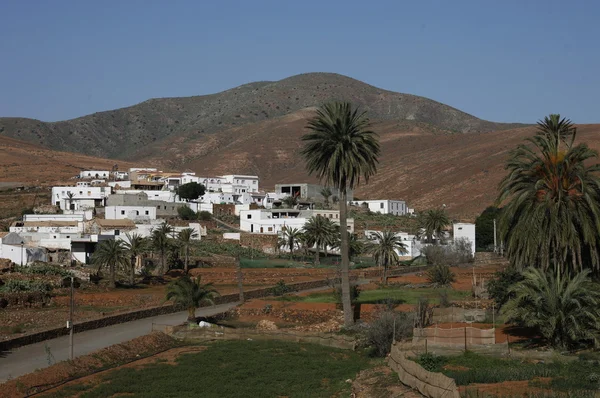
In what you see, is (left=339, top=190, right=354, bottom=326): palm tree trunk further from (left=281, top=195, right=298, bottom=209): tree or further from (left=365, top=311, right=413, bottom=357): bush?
(left=281, top=195, right=298, bottom=209): tree

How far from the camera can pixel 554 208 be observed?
3183 centimetres

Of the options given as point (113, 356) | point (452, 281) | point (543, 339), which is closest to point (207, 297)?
point (113, 356)

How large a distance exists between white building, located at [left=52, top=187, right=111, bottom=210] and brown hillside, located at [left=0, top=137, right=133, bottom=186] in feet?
87.3

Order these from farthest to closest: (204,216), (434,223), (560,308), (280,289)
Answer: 1. (204,216)
2. (434,223)
3. (280,289)
4. (560,308)

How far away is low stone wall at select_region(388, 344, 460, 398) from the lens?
18.7 m

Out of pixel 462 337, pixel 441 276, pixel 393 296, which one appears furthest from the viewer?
pixel 441 276

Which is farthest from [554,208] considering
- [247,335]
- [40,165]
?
[40,165]

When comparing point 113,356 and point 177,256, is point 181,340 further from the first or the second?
point 177,256

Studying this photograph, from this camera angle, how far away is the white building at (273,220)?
8969 centimetres

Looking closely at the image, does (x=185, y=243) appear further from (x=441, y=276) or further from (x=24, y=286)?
(x=441, y=276)

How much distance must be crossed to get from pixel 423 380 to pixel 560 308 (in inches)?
352

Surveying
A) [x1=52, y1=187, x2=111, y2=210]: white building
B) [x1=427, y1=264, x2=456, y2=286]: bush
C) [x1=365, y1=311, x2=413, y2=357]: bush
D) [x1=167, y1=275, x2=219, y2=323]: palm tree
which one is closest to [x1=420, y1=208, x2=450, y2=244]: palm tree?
[x1=427, y1=264, x2=456, y2=286]: bush

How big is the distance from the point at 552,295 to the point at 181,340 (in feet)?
53.3

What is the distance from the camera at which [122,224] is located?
271 ft
